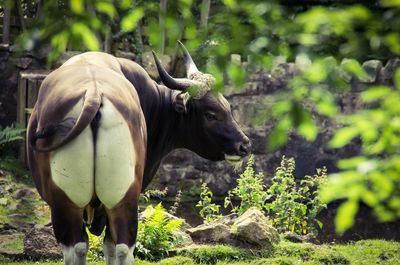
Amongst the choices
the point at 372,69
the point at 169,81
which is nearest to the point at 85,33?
the point at 169,81

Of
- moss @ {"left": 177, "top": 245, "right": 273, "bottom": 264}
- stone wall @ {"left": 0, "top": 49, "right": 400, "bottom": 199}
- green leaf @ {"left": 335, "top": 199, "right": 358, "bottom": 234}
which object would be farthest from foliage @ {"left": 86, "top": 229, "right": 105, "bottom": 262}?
green leaf @ {"left": 335, "top": 199, "right": 358, "bottom": 234}

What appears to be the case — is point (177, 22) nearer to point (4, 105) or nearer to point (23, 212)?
point (23, 212)

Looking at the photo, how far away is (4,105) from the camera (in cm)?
1184

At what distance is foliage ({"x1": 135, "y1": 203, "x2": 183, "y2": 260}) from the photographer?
780cm

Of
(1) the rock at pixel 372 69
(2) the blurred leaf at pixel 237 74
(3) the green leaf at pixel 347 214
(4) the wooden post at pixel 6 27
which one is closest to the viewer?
(3) the green leaf at pixel 347 214

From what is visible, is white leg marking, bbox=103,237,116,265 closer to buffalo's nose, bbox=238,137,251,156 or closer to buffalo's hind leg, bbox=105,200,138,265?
buffalo's hind leg, bbox=105,200,138,265

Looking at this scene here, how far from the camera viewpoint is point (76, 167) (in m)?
5.16

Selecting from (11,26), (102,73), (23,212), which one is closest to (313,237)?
(23,212)

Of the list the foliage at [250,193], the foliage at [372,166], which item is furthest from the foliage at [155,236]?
the foliage at [372,166]

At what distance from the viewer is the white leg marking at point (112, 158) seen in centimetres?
517

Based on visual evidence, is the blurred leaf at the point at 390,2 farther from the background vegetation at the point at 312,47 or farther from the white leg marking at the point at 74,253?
the white leg marking at the point at 74,253

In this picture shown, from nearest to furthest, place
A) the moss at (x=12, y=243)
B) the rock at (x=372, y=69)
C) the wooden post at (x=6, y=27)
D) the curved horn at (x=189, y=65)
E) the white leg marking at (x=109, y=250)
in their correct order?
the white leg marking at (x=109, y=250), the curved horn at (x=189, y=65), the moss at (x=12, y=243), the rock at (x=372, y=69), the wooden post at (x=6, y=27)

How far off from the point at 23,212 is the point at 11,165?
156 centimetres

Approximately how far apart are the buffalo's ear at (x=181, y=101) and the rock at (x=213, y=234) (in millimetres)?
1599
